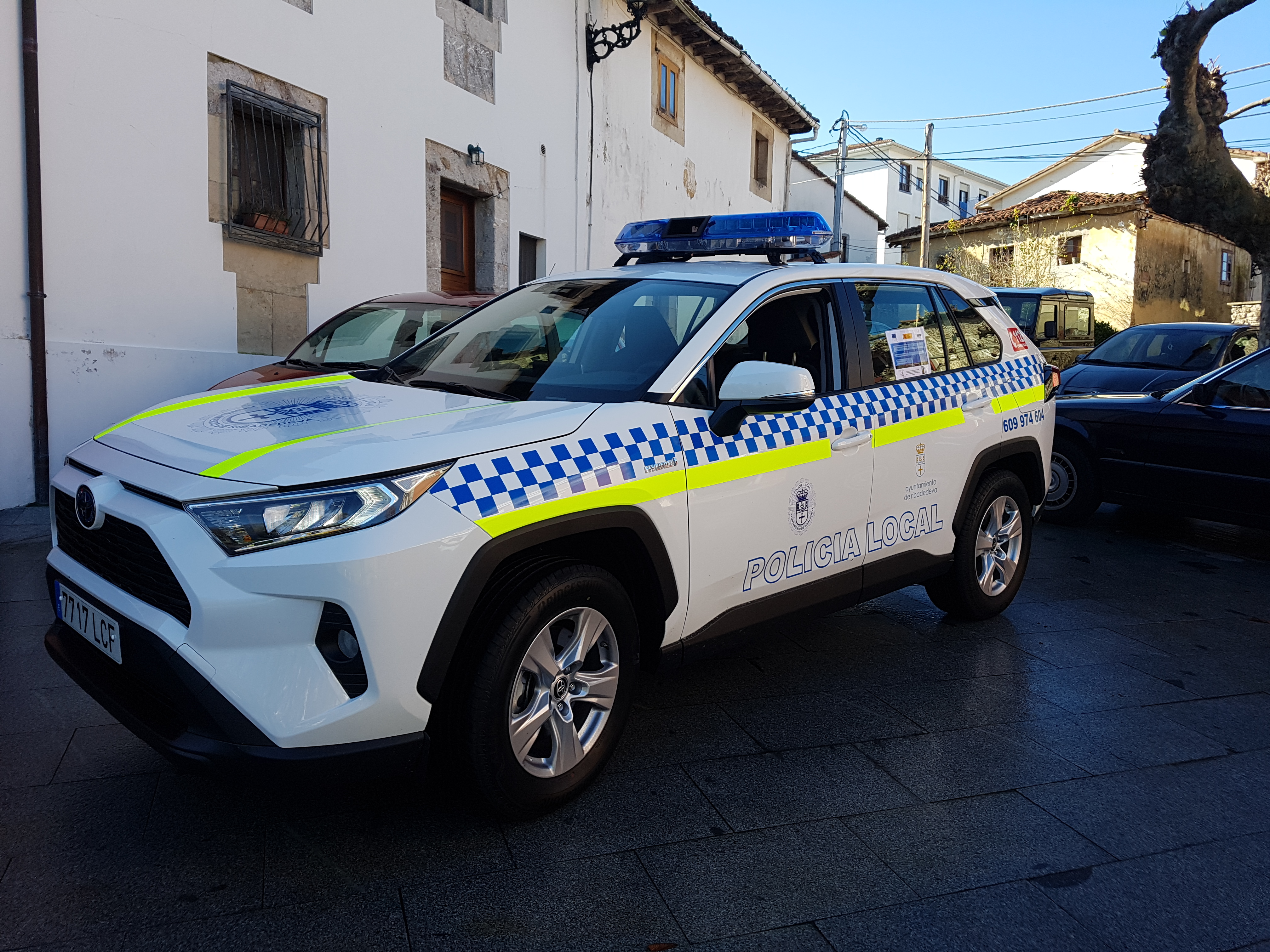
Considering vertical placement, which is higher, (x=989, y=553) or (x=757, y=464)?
(x=757, y=464)

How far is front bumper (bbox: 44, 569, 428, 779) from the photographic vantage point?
2174 mm

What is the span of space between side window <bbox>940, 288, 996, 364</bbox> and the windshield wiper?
236 centimetres

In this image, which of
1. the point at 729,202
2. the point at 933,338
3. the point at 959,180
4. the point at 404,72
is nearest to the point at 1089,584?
the point at 933,338

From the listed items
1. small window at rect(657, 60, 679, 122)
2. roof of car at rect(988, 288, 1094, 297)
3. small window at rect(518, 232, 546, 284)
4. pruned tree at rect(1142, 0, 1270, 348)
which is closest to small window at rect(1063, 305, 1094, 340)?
roof of car at rect(988, 288, 1094, 297)

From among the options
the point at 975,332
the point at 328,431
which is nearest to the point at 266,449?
the point at 328,431

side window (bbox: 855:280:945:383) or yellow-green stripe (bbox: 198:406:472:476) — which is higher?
side window (bbox: 855:280:945:383)

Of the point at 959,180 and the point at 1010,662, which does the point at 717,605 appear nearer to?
the point at 1010,662

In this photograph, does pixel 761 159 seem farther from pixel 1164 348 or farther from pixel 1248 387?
pixel 1248 387

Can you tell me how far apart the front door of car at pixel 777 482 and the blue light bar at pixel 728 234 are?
1.09 feet

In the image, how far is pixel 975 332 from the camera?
4.48 m

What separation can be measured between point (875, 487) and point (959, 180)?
184 feet

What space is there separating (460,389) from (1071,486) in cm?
577

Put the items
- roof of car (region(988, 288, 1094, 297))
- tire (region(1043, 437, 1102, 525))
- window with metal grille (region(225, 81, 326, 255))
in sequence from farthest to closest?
1. roof of car (region(988, 288, 1094, 297))
2. window with metal grille (region(225, 81, 326, 255))
3. tire (region(1043, 437, 1102, 525))

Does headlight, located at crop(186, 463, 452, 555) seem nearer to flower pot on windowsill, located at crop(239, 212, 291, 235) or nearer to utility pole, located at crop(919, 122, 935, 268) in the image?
flower pot on windowsill, located at crop(239, 212, 291, 235)
